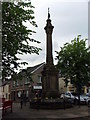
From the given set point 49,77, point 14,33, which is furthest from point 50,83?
point 14,33

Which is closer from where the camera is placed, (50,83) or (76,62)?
(50,83)

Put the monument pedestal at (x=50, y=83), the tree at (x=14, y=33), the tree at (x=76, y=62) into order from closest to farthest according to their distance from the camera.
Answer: the tree at (x=14, y=33)
the monument pedestal at (x=50, y=83)
the tree at (x=76, y=62)

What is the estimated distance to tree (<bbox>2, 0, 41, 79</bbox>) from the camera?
48.6ft

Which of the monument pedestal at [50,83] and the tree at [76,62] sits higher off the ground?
the tree at [76,62]

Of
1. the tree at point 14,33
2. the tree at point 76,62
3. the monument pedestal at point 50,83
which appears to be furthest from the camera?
the tree at point 76,62

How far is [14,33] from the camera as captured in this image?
15227 millimetres

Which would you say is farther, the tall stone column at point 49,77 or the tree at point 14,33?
the tall stone column at point 49,77

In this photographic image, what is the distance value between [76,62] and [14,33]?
21.8 m

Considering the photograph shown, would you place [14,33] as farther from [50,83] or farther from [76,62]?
[76,62]

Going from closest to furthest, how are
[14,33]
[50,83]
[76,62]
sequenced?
[14,33], [50,83], [76,62]

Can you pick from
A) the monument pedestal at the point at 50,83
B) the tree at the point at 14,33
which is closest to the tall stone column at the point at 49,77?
the monument pedestal at the point at 50,83

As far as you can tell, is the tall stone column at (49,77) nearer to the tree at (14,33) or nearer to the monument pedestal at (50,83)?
the monument pedestal at (50,83)

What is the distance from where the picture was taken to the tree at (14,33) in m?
14.8

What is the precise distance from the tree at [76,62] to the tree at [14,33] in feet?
64.2
